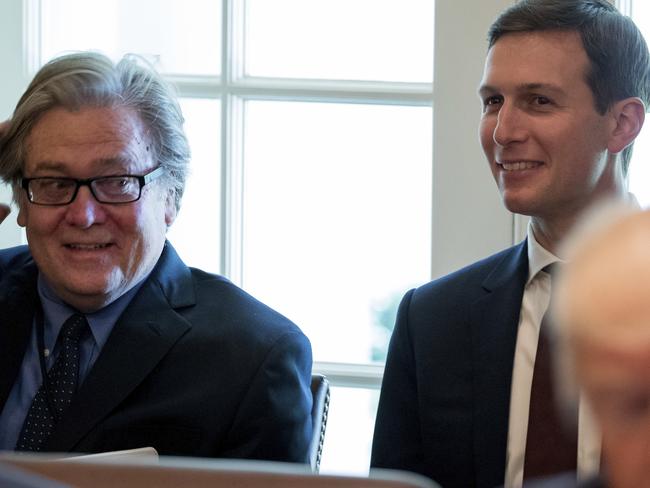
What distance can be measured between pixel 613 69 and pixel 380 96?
0.70 m

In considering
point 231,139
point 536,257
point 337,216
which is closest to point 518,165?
point 536,257

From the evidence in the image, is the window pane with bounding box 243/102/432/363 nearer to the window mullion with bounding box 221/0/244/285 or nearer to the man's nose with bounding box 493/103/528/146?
the window mullion with bounding box 221/0/244/285

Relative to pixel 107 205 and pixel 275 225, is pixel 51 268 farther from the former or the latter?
pixel 275 225

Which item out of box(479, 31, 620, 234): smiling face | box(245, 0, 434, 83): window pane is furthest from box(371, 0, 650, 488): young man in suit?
box(245, 0, 434, 83): window pane

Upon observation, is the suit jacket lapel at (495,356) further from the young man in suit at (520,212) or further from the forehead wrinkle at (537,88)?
the forehead wrinkle at (537,88)

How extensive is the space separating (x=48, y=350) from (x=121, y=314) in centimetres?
15

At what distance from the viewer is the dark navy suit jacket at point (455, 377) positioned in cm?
204

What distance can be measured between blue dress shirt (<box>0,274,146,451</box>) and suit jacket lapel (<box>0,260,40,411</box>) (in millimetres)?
16

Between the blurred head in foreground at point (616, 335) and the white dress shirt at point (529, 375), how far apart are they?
99 centimetres

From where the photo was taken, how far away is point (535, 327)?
2088 millimetres

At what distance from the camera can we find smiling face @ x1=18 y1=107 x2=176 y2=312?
214cm

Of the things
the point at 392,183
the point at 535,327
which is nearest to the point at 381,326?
the point at 392,183

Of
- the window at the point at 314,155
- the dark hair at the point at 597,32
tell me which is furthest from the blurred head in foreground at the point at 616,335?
the window at the point at 314,155

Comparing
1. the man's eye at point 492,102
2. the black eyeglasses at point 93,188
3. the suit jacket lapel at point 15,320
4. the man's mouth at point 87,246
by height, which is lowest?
the suit jacket lapel at point 15,320
